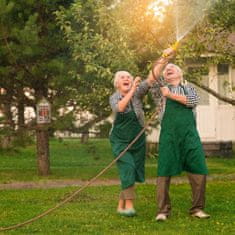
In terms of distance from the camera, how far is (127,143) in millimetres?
9219

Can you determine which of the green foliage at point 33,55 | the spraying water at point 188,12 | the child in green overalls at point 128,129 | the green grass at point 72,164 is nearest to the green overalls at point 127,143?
the child in green overalls at point 128,129

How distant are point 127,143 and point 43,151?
6.90m

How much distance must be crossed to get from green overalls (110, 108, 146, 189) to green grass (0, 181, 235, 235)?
0.53 meters

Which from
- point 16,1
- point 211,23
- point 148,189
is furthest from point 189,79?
point 16,1

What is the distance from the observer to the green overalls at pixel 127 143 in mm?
9203

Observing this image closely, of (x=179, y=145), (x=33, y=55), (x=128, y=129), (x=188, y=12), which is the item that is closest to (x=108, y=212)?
(x=128, y=129)

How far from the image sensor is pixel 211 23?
13.6 meters

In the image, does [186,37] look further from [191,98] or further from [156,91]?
[191,98]

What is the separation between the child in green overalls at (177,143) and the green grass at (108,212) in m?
0.41

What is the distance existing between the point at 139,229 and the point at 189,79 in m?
5.86

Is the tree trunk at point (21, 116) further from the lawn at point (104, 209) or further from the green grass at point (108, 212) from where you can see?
the green grass at point (108, 212)

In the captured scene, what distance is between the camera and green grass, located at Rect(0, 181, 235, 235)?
329 inches

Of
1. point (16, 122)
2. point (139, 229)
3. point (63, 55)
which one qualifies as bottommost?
point (139, 229)

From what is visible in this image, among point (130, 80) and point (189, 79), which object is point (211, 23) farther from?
point (130, 80)
